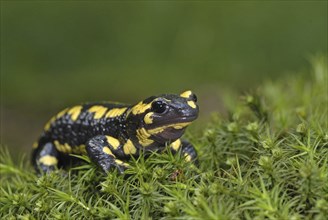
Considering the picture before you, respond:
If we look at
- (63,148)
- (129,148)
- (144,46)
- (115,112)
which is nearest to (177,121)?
(129,148)

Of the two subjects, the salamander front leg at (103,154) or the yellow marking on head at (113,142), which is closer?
the salamander front leg at (103,154)

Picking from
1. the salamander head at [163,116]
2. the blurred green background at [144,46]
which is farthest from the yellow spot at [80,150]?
the blurred green background at [144,46]

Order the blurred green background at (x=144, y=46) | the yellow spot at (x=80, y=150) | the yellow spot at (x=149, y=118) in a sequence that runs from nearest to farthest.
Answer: the yellow spot at (x=149, y=118), the yellow spot at (x=80, y=150), the blurred green background at (x=144, y=46)

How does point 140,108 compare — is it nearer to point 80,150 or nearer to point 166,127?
point 166,127

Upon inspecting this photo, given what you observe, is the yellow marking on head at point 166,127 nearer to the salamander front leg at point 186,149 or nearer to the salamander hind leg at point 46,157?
the salamander front leg at point 186,149

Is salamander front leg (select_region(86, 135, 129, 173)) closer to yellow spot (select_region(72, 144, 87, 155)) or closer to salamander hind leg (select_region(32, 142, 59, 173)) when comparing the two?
yellow spot (select_region(72, 144, 87, 155))
